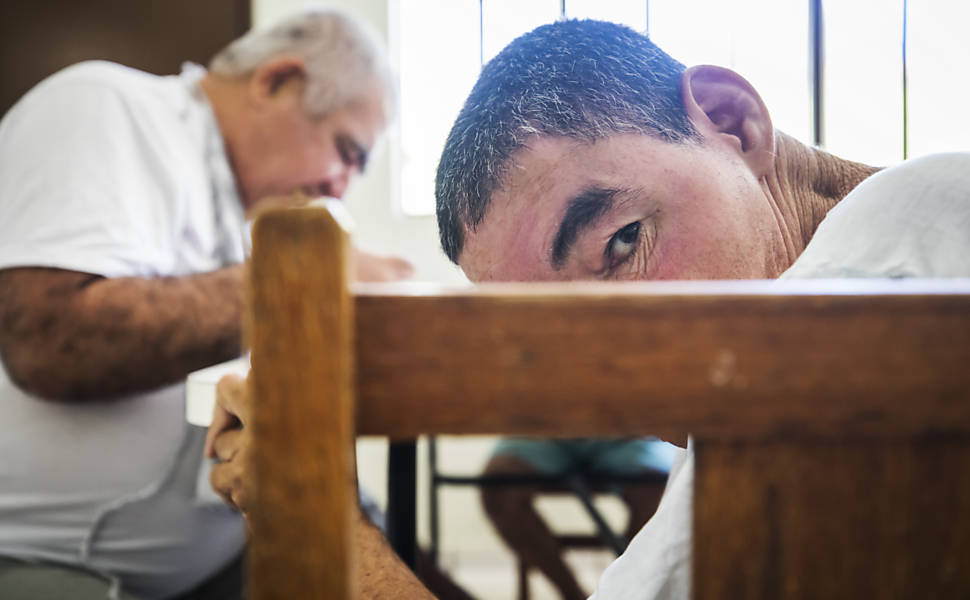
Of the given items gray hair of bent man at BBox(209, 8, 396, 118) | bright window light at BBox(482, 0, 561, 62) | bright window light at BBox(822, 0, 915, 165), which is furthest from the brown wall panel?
bright window light at BBox(822, 0, 915, 165)

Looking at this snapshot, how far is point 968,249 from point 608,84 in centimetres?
42

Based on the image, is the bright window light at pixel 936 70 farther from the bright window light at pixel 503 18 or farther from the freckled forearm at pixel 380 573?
the freckled forearm at pixel 380 573

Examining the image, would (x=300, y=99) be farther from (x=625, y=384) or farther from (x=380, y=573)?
(x=625, y=384)

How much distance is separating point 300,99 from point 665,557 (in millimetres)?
1301

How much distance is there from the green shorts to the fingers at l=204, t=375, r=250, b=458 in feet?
3.82

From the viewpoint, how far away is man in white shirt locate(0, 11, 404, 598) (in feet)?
2.85

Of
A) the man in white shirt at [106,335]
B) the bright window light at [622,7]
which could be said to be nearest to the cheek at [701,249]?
the man in white shirt at [106,335]

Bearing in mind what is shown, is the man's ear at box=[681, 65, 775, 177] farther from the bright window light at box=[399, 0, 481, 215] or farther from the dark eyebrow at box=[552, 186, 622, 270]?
the bright window light at box=[399, 0, 481, 215]

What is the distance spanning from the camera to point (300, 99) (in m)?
1.36

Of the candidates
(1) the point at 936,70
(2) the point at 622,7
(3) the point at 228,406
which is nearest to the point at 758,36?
(2) the point at 622,7

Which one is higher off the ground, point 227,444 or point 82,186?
point 82,186

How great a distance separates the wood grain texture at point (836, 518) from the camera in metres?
0.22

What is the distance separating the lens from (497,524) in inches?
76.9

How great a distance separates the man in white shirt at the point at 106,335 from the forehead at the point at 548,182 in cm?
60
